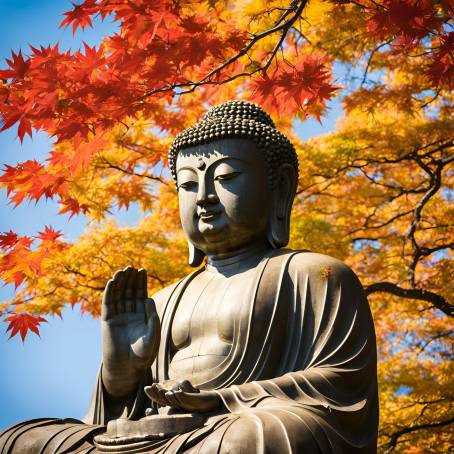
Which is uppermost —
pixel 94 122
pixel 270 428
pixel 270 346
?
pixel 94 122

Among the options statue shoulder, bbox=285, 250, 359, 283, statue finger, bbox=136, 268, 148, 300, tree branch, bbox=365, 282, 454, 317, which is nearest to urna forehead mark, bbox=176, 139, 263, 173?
statue shoulder, bbox=285, 250, 359, 283

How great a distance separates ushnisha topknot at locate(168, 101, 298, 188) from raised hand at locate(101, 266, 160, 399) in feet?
3.38

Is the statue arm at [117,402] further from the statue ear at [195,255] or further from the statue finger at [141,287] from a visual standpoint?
the statue ear at [195,255]

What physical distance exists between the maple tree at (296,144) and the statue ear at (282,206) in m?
1.29

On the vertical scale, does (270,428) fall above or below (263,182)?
below

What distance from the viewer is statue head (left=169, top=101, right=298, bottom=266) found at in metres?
5.89

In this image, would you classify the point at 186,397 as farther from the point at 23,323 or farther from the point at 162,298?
the point at 23,323

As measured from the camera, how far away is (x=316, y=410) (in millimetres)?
4984

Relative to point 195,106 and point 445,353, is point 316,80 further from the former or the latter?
point 445,353

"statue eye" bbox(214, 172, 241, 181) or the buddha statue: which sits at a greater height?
"statue eye" bbox(214, 172, 241, 181)

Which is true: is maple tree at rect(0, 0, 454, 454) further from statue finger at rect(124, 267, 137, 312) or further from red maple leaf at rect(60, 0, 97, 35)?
statue finger at rect(124, 267, 137, 312)

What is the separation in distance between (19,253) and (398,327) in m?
5.81

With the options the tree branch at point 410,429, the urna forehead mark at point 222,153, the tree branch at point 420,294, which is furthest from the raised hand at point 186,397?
the tree branch at point 410,429

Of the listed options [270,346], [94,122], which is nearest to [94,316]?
[94,122]
